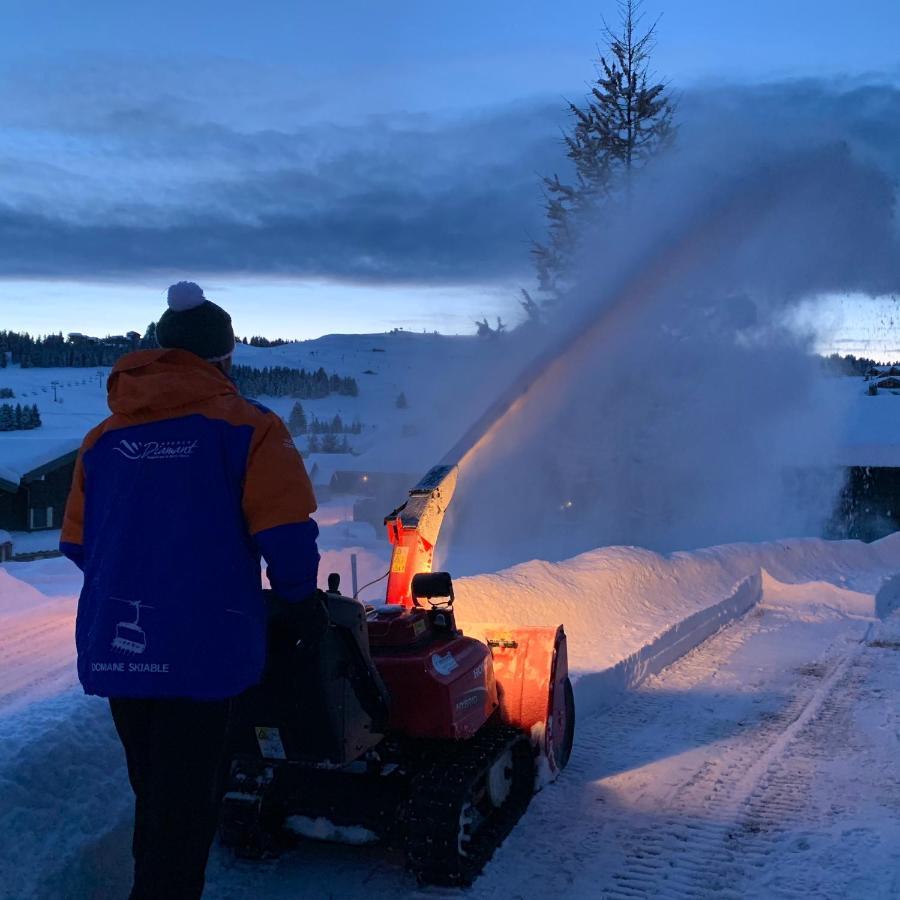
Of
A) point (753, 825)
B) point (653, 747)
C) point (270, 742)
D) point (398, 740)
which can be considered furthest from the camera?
point (653, 747)

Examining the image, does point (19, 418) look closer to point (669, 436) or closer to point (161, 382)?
point (669, 436)

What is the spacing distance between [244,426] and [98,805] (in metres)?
2.54

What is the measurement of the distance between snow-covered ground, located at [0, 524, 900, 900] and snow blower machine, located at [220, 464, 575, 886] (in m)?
0.21

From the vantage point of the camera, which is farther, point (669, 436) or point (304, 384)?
point (304, 384)

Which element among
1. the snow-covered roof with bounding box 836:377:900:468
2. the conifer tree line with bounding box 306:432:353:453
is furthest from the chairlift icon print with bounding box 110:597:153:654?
the conifer tree line with bounding box 306:432:353:453

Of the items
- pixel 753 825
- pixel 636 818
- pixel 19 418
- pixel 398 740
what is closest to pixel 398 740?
pixel 398 740

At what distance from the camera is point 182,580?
2795 mm

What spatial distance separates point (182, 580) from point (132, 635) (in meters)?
0.21

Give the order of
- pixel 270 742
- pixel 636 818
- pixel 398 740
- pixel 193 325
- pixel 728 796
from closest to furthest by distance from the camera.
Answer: pixel 193 325, pixel 270 742, pixel 398 740, pixel 636 818, pixel 728 796


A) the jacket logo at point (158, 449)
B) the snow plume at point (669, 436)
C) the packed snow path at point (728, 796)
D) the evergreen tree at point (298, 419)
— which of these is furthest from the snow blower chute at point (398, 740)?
the evergreen tree at point (298, 419)

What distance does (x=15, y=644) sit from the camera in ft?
28.0

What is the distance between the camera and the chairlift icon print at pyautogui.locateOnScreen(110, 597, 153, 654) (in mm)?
2785

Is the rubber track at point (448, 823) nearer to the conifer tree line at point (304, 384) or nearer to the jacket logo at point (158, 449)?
the jacket logo at point (158, 449)

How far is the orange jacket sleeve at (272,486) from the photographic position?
282cm
